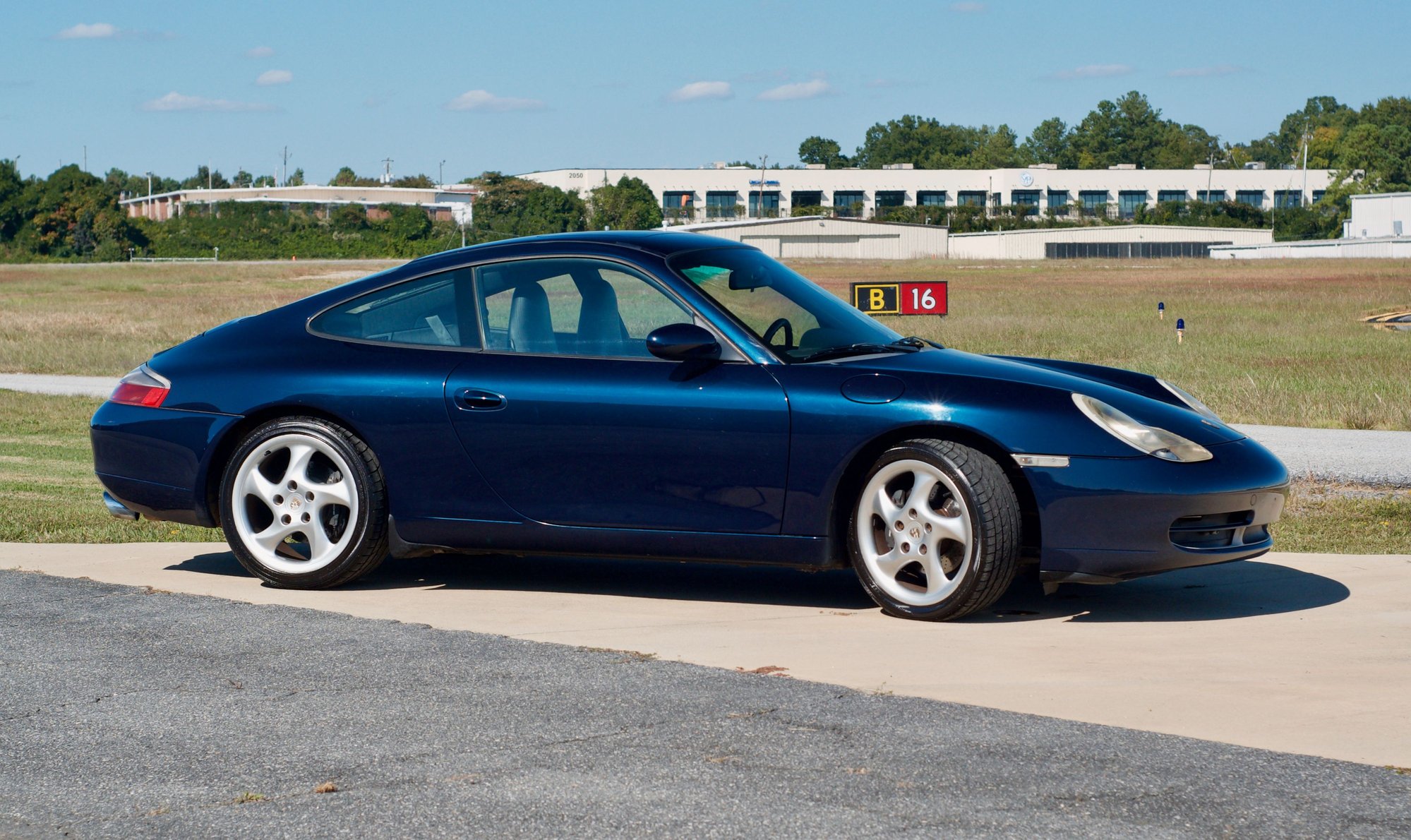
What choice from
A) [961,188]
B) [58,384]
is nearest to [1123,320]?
[58,384]

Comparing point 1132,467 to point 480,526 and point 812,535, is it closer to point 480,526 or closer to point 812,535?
point 812,535

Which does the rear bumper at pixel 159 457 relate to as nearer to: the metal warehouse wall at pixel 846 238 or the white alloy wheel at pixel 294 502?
the white alloy wheel at pixel 294 502

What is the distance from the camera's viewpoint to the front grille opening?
5.34 meters

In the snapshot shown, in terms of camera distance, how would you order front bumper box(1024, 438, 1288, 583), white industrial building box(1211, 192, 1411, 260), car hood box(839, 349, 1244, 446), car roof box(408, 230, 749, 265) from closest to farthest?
front bumper box(1024, 438, 1288, 583)
car hood box(839, 349, 1244, 446)
car roof box(408, 230, 749, 265)
white industrial building box(1211, 192, 1411, 260)

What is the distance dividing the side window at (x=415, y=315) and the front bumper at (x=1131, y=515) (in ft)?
7.81

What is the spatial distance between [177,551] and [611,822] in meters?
4.76

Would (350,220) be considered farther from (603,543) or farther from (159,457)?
(603,543)

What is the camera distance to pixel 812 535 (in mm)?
5625

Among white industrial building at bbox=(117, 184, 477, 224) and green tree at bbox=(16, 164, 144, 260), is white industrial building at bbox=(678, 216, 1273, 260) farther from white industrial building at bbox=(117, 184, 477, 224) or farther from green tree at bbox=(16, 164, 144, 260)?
green tree at bbox=(16, 164, 144, 260)

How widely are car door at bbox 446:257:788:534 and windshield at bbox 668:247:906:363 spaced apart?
185mm

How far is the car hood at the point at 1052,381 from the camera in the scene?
5.53 metres

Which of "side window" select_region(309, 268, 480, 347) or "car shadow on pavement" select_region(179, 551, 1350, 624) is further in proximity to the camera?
"side window" select_region(309, 268, 480, 347)

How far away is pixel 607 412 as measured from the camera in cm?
582

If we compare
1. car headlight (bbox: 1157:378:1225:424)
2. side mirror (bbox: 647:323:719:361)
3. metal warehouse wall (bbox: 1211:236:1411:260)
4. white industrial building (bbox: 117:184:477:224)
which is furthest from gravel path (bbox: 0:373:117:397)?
white industrial building (bbox: 117:184:477:224)
